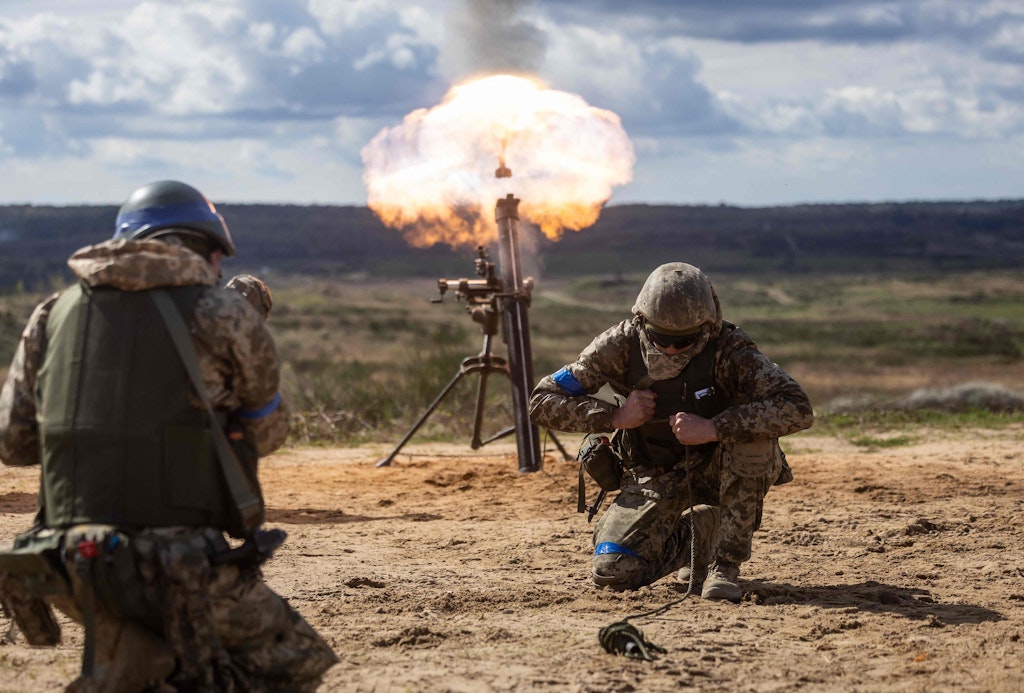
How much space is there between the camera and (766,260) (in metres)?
93.2

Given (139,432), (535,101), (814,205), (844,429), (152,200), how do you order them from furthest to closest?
(814,205) → (844,429) → (535,101) → (152,200) → (139,432)

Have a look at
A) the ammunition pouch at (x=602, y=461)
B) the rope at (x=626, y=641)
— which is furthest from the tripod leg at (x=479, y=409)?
the rope at (x=626, y=641)

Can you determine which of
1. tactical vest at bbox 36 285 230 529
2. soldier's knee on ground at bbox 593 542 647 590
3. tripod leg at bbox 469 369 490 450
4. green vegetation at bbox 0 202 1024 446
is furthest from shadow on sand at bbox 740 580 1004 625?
green vegetation at bbox 0 202 1024 446

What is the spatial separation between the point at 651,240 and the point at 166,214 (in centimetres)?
10192

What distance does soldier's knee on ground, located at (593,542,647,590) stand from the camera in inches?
252

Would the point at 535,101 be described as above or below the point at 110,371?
above

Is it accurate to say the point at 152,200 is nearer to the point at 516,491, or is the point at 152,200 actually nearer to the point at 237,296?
the point at 237,296

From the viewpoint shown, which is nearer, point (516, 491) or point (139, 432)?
point (139, 432)

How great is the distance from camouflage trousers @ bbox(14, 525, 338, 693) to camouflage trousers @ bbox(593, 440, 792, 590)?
7.65 ft

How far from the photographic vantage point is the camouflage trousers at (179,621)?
13.5ft

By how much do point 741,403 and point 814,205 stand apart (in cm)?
12255

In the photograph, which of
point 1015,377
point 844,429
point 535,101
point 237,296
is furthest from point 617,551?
point 1015,377

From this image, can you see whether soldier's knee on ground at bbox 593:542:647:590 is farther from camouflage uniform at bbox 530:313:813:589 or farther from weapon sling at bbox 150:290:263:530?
weapon sling at bbox 150:290:263:530

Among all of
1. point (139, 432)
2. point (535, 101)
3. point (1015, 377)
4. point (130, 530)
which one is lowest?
point (1015, 377)
